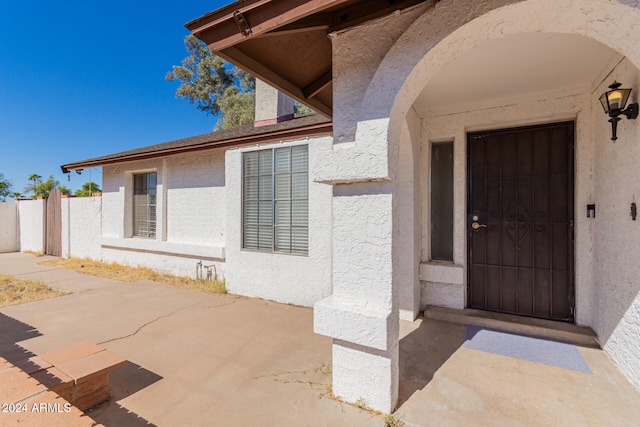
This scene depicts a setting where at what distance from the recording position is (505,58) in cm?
307

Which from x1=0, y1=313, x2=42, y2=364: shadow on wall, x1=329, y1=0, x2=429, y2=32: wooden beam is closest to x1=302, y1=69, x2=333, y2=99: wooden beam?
x1=329, y1=0, x2=429, y2=32: wooden beam

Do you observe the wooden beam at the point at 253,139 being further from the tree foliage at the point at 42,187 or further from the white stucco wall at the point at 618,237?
the tree foliage at the point at 42,187

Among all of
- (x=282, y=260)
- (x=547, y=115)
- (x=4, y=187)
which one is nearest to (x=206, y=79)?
(x=282, y=260)

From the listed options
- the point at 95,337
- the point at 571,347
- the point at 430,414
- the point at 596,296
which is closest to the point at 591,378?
the point at 571,347

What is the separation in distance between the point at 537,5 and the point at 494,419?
304 cm

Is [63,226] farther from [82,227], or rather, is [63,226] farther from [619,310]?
[619,310]

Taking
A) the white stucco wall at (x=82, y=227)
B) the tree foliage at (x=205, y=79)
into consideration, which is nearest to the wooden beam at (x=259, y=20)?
the white stucco wall at (x=82, y=227)

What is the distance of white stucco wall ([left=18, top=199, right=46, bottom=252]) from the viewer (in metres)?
11.7

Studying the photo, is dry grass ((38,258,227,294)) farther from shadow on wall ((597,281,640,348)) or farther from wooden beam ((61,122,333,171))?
shadow on wall ((597,281,640,348))

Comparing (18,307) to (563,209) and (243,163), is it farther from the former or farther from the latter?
(563,209)

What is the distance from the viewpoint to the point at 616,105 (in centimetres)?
287

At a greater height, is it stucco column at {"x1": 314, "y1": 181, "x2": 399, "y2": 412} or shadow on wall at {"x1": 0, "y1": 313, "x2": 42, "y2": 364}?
stucco column at {"x1": 314, "y1": 181, "x2": 399, "y2": 412}

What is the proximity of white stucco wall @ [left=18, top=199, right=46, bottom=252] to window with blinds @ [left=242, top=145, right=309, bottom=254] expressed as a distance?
1118 cm

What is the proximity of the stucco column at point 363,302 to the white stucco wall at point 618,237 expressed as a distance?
236 centimetres
